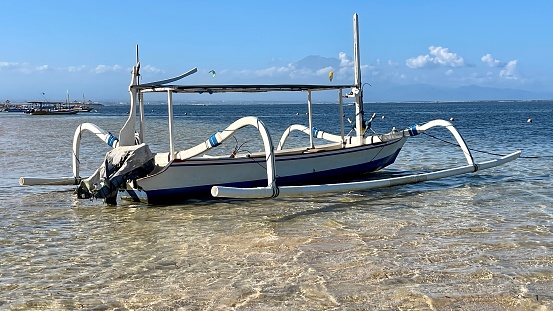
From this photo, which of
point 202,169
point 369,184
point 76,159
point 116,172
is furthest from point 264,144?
point 76,159

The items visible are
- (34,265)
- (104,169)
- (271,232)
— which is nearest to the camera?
(34,265)

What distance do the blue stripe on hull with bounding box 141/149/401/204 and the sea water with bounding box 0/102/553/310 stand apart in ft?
0.86

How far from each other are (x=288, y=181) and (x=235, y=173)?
5.34ft

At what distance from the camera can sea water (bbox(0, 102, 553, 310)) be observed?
6461mm

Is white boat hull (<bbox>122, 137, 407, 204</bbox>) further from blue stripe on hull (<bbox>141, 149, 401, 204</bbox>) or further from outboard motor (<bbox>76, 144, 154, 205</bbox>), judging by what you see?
outboard motor (<bbox>76, 144, 154, 205</bbox>)

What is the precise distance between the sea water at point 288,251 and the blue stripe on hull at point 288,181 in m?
0.26

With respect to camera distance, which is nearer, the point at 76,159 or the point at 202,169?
the point at 202,169

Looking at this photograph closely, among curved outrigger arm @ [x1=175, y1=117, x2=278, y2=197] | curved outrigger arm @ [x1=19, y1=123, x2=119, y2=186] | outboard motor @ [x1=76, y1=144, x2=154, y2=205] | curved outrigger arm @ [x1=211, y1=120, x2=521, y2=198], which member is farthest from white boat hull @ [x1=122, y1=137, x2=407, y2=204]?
curved outrigger arm @ [x1=19, y1=123, x2=119, y2=186]

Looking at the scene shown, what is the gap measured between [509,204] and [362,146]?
4555 mm

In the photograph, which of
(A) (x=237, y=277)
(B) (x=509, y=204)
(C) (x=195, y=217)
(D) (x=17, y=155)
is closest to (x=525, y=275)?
(A) (x=237, y=277)

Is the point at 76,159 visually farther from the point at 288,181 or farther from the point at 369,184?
the point at 369,184

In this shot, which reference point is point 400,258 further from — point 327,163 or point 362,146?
point 362,146

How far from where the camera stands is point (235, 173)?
41.3 ft

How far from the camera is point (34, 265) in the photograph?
7.92 metres
